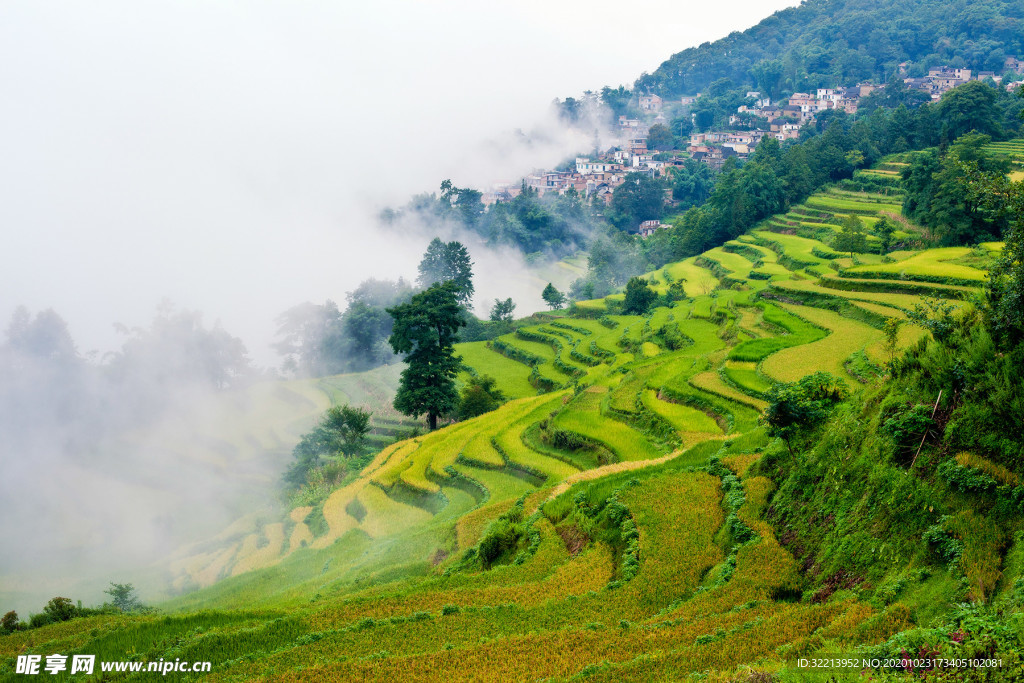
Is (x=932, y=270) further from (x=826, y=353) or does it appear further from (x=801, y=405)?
(x=801, y=405)

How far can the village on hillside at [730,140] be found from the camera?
80.2m

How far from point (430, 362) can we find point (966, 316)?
17490 mm

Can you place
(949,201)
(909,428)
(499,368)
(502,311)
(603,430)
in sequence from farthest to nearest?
(502,311), (499,368), (949,201), (603,430), (909,428)

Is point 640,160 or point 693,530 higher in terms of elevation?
point 640,160

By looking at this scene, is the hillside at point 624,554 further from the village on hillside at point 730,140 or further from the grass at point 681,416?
the village on hillside at point 730,140

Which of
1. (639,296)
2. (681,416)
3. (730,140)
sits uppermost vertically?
(730,140)

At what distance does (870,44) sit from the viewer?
10119 cm

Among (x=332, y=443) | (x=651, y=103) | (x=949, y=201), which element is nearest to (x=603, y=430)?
(x=332, y=443)

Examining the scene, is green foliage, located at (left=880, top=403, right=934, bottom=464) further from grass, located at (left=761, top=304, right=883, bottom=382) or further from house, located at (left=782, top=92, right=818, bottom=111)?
house, located at (left=782, top=92, right=818, bottom=111)

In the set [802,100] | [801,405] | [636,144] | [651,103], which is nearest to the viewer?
[801,405]

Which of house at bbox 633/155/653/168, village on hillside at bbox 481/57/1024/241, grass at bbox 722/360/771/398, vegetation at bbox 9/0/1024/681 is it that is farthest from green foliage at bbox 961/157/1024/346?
house at bbox 633/155/653/168

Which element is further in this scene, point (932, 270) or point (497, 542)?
point (932, 270)

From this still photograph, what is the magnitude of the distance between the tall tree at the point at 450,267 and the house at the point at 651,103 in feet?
282

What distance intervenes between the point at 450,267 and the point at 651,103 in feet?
298
